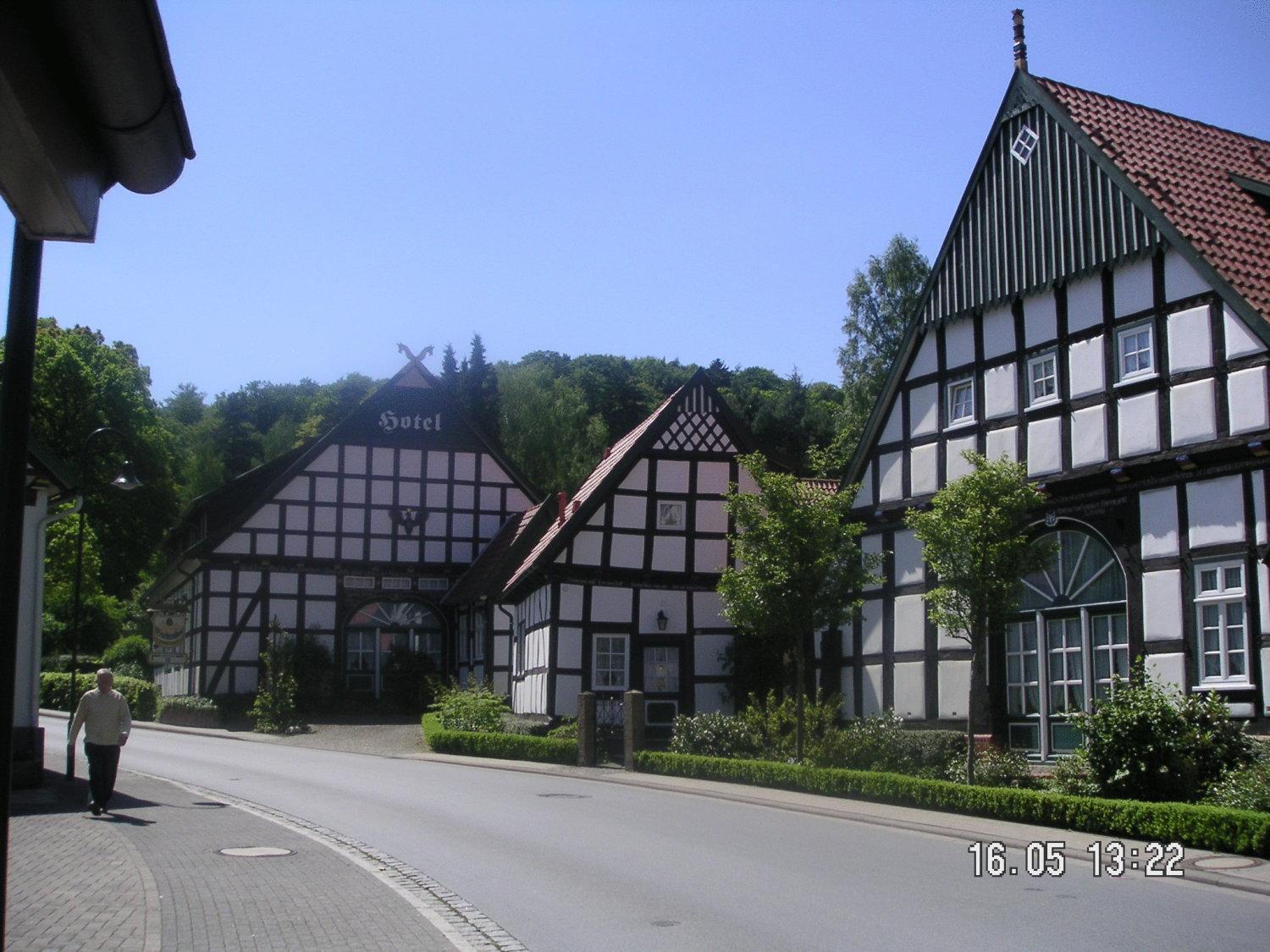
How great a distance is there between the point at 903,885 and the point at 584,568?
1979cm

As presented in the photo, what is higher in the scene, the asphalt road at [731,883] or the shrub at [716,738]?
the shrub at [716,738]

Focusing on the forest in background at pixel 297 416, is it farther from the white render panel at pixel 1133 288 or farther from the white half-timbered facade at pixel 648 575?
the white render panel at pixel 1133 288

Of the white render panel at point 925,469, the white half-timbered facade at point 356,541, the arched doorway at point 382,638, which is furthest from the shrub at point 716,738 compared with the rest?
the arched doorway at point 382,638

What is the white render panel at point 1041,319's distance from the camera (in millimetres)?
21812

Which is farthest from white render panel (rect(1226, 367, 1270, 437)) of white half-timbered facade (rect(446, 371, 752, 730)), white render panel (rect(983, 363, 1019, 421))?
white half-timbered facade (rect(446, 371, 752, 730))

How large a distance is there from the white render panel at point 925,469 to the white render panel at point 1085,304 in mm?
3644

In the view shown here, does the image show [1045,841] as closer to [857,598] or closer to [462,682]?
[857,598]

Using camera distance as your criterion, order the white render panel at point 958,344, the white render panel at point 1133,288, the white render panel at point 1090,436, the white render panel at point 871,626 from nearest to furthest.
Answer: the white render panel at point 1133,288
the white render panel at point 1090,436
the white render panel at point 958,344
the white render panel at point 871,626

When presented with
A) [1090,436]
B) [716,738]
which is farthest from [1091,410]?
[716,738]

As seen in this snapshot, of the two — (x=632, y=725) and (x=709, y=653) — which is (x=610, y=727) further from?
(x=632, y=725)

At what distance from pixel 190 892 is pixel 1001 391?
1638cm

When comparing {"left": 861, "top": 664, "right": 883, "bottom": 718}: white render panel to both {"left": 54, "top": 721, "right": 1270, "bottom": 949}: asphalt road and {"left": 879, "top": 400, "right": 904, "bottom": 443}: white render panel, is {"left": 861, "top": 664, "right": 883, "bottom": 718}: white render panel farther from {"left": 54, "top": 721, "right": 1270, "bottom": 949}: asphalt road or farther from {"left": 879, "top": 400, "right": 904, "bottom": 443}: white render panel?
{"left": 54, "top": 721, "right": 1270, "bottom": 949}: asphalt road

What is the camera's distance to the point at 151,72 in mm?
2951

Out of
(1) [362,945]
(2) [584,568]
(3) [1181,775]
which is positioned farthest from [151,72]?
(2) [584,568]
